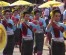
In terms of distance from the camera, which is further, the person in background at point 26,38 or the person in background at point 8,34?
the person in background at point 8,34

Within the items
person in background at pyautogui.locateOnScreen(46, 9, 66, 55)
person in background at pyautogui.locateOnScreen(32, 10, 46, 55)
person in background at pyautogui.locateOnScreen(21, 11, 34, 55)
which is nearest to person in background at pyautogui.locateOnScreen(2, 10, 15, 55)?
person in background at pyautogui.locateOnScreen(32, 10, 46, 55)

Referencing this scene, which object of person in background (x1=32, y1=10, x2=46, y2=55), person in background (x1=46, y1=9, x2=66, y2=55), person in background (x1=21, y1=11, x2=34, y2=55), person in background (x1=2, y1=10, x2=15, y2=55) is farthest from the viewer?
person in background (x1=32, y1=10, x2=46, y2=55)

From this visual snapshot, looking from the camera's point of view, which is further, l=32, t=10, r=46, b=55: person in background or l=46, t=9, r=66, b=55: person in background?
l=32, t=10, r=46, b=55: person in background

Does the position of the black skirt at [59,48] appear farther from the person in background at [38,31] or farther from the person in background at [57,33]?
the person in background at [38,31]

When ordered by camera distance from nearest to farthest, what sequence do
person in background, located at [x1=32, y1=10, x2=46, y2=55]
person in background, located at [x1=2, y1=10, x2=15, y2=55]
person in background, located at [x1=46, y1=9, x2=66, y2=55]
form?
person in background, located at [x1=46, y1=9, x2=66, y2=55] < person in background, located at [x1=2, y1=10, x2=15, y2=55] < person in background, located at [x1=32, y1=10, x2=46, y2=55]

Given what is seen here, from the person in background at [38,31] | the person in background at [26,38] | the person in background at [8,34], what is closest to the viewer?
the person in background at [26,38]

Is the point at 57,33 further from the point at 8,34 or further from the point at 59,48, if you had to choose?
the point at 8,34

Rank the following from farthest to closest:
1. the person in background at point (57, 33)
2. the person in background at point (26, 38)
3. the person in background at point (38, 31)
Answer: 1. the person in background at point (38, 31)
2. the person in background at point (26, 38)
3. the person in background at point (57, 33)

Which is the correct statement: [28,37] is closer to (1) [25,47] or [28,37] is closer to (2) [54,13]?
(1) [25,47]

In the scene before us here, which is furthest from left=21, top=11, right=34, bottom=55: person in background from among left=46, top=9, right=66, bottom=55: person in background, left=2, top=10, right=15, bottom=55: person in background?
left=46, top=9, right=66, bottom=55: person in background

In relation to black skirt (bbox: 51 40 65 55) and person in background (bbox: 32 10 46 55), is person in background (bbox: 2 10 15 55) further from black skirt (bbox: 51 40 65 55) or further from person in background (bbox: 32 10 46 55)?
black skirt (bbox: 51 40 65 55)

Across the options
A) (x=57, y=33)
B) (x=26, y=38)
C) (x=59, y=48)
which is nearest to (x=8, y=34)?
(x=26, y=38)

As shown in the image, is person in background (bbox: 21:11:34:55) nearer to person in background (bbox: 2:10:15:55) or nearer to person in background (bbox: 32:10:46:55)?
person in background (bbox: 2:10:15:55)

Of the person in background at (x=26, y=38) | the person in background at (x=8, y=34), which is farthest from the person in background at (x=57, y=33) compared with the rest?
the person in background at (x=8, y=34)
